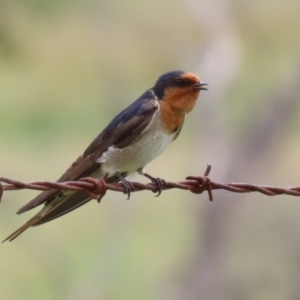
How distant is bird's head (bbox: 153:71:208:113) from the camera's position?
15.4 feet

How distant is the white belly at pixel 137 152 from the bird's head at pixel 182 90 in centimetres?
19

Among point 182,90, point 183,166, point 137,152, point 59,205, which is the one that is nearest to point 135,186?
point 59,205

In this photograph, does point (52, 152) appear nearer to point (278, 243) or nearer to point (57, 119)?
point (57, 119)

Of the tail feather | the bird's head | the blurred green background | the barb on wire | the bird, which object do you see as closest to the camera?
the barb on wire

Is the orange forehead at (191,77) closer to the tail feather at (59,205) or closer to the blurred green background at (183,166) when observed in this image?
the tail feather at (59,205)

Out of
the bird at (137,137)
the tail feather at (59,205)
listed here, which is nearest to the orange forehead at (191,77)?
the bird at (137,137)

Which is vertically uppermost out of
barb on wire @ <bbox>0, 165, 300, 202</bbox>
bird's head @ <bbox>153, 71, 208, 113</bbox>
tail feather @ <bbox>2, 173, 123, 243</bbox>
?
bird's head @ <bbox>153, 71, 208, 113</bbox>

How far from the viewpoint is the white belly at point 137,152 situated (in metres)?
4.55

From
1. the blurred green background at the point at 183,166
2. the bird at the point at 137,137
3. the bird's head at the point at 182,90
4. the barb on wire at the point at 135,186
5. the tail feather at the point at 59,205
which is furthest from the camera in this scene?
the blurred green background at the point at 183,166

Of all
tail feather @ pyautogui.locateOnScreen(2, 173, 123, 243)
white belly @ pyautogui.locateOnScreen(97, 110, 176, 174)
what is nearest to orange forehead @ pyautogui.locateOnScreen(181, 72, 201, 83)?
white belly @ pyautogui.locateOnScreen(97, 110, 176, 174)

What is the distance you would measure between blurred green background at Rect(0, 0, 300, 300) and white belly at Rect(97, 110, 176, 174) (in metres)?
2.70

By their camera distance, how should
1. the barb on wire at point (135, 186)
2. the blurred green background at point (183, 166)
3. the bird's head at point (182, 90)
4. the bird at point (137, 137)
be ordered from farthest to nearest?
1. the blurred green background at point (183, 166)
2. the bird's head at point (182, 90)
3. the bird at point (137, 137)
4. the barb on wire at point (135, 186)

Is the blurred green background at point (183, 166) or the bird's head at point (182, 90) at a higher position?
the bird's head at point (182, 90)

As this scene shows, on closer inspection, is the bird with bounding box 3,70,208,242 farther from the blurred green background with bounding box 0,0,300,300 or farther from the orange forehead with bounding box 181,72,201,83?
the blurred green background with bounding box 0,0,300,300
